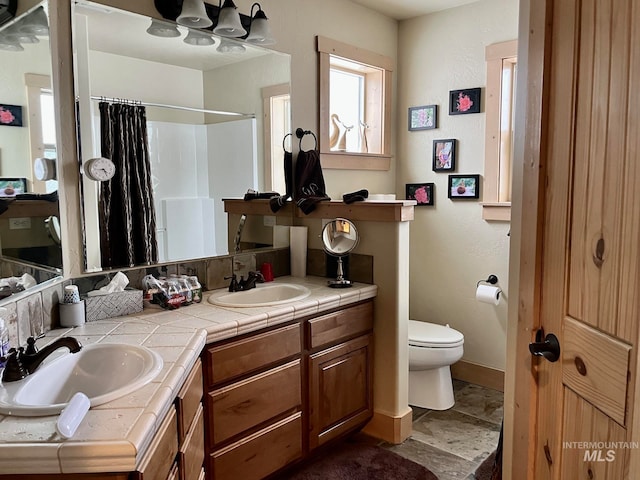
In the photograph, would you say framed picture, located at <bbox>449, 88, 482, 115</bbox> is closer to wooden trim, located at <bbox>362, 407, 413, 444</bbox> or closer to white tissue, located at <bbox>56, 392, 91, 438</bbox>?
wooden trim, located at <bbox>362, 407, 413, 444</bbox>

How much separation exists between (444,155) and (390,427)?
5.74ft

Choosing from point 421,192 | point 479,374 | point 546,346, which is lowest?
point 479,374

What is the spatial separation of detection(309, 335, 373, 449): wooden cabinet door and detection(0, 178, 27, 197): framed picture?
1.32 metres

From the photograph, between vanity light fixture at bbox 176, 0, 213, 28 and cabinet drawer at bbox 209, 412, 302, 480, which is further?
vanity light fixture at bbox 176, 0, 213, 28

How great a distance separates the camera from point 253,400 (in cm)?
202

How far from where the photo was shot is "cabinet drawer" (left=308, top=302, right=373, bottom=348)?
7.46 feet

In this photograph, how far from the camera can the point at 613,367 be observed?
41.7 inches

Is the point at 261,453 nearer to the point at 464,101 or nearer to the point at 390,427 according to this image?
the point at 390,427

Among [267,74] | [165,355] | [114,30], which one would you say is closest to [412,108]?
[267,74]

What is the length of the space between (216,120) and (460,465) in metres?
2.04

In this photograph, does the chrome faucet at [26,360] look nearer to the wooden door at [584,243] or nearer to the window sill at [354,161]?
the wooden door at [584,243]

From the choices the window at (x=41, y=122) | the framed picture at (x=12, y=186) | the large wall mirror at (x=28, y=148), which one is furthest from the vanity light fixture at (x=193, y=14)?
the framed picture at (x=12, y=186)

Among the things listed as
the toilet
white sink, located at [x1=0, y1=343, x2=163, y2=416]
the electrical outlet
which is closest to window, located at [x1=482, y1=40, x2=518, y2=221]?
the toilet

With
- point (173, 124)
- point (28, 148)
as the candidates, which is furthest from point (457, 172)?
point (28, 148)
